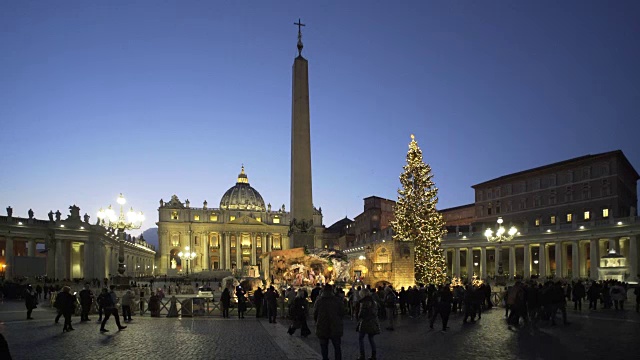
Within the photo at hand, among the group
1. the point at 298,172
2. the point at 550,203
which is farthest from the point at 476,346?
the point at 550,203

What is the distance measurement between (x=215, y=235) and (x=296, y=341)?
395ft

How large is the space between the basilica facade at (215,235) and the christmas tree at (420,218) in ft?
301

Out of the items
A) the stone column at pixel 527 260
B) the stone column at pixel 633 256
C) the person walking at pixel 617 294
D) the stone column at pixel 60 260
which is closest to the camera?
the person walking at pixel 617 294

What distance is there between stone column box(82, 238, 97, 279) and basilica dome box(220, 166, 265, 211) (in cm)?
9583

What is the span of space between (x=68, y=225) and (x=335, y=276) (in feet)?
99.4

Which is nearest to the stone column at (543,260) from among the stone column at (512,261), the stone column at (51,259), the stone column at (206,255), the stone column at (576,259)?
the stone column at (576,259)

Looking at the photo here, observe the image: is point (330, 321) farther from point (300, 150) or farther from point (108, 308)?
point (300, 150)

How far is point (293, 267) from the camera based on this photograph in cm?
3503

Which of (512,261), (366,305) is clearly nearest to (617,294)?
(366,305)

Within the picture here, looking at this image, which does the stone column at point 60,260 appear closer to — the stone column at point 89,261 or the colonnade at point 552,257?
the stone column at point 89,261

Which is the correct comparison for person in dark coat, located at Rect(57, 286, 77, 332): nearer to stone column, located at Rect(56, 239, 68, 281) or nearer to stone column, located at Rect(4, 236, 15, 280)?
stone column, located at Rect(4, 236, 15, 280)

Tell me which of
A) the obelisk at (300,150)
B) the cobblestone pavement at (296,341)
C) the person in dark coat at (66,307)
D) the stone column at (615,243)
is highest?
the obelisk at (300,150)

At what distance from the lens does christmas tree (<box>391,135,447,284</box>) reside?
33750 millimetres

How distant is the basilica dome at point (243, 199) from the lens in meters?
154
